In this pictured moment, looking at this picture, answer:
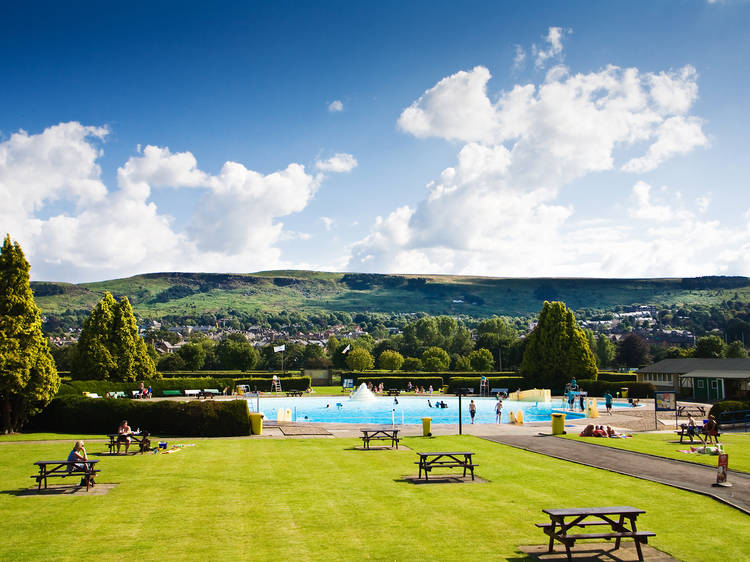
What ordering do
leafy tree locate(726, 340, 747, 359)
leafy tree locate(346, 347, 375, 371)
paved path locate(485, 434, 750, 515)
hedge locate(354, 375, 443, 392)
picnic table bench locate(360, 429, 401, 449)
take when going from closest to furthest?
paved path locate(485, 434, 750, 515) < picnic table bench locate(360, 429, 401, 449) < hedge locate(354, 375, 443, 392) < leafy tree locate(346, 347, 375, 371) < leafy tree locate(726, 340, 747, 359)

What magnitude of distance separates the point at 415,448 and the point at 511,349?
3521 inches

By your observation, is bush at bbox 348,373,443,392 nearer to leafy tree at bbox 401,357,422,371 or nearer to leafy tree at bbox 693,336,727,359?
leafy tree at bbox 401,357,422,371

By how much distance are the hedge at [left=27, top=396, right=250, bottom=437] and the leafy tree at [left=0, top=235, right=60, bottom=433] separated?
1435 mm

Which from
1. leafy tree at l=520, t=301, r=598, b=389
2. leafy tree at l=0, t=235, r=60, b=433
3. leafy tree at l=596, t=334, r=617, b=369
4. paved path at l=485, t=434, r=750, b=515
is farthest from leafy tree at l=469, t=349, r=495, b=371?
leafy tree at l=0, t=235, r=60, b=433

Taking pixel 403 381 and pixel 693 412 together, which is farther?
pixel 403 381

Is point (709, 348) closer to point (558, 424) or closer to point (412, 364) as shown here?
point (412, 364)

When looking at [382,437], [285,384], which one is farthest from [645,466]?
[285,384]

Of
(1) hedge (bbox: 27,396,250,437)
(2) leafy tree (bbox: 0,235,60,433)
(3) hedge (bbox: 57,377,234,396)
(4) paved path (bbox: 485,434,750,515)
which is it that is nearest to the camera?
(4) paved path (bbox: 485,434,750,515)

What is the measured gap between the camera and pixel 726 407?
3281 cm

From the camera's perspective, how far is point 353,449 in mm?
24172

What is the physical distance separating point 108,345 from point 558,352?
140 feet

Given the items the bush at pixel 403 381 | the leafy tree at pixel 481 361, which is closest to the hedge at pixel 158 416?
the bush at pixel 403 381

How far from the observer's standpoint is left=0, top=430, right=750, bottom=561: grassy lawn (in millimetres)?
10727

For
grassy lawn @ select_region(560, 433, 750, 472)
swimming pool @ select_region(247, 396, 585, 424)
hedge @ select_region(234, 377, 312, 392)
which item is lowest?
swimming pool @ select_region(247, 396, 585, 424)
